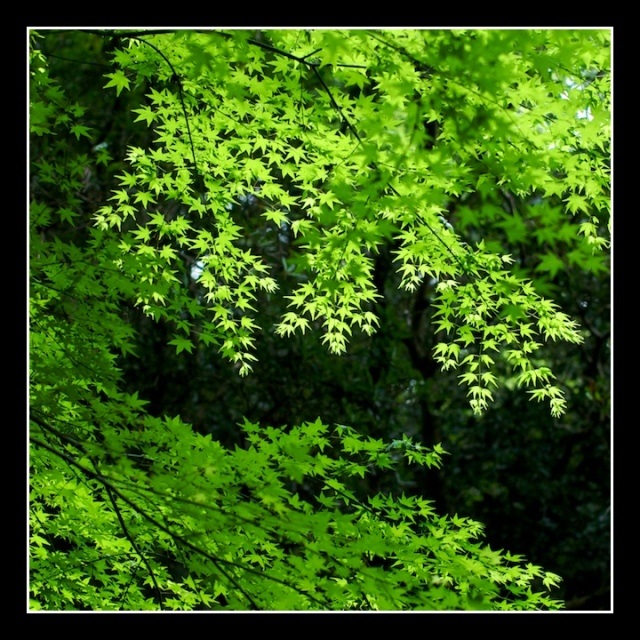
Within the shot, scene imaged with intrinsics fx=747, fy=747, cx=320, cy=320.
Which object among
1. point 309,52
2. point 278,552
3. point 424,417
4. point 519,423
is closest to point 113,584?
point 278,552

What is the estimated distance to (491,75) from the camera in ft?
6.70

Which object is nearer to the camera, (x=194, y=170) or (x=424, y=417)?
(x=194, y=170)

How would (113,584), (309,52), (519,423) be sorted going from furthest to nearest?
(519,423)
(113,584)
(309,52)

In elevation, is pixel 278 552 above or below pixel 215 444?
below

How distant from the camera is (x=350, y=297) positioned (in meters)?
3.05

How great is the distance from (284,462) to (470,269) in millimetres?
985

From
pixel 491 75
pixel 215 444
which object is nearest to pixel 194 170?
pixel 215 444

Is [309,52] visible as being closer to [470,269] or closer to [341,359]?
[470,269]
